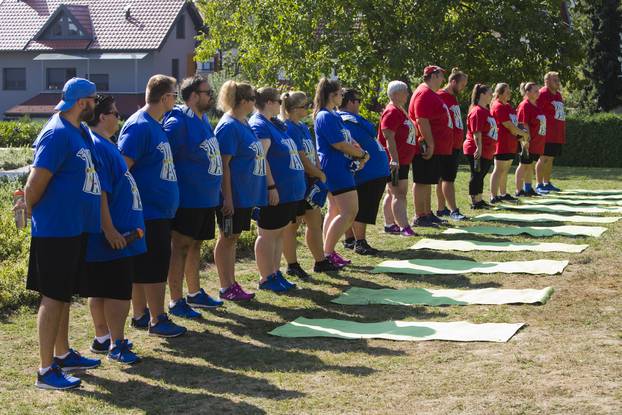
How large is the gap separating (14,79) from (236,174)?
52.3 metres

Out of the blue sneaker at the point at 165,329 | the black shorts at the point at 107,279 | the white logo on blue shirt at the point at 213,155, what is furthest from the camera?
the white logo on blue shirt at the point at 213,155

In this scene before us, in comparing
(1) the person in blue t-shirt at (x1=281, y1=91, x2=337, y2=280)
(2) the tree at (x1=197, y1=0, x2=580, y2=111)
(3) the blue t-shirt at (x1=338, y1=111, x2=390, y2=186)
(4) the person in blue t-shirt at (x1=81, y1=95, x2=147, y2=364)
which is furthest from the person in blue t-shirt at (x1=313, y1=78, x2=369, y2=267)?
(2) the tree at (x1=197, y1=0, x2=580, y2=111)

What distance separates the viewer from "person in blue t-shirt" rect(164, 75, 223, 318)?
8281 mm

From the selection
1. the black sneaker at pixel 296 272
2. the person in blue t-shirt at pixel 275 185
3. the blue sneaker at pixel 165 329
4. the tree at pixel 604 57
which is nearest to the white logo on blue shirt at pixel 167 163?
the blue sneaker at pixel 165 329

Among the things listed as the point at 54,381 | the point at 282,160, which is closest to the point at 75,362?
the point at 54,381

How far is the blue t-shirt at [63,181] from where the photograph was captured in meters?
6.36

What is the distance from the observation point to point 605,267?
35.4ft

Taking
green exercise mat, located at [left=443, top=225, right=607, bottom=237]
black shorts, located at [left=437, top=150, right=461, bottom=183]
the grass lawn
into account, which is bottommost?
the grass lawn

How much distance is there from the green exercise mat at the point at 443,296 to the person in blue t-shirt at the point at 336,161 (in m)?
1.31

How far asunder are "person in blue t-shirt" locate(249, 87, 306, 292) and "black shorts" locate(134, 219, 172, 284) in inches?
72.3

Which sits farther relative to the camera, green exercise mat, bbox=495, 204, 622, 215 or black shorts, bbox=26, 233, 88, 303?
green exercise mat, bbox=495, 204, 622, 215

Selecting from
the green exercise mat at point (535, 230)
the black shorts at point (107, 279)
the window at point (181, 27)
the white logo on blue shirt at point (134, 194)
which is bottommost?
the green exercise mat at point (535, 230)

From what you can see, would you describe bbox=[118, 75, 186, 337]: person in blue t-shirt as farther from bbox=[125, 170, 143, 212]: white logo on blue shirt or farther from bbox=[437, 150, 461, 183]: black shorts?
bbox=[437, 150, 461, 183]: black shorts

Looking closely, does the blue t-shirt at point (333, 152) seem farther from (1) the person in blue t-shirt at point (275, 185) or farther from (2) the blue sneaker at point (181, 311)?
(2) the blue sneaker at point (181, 311)
